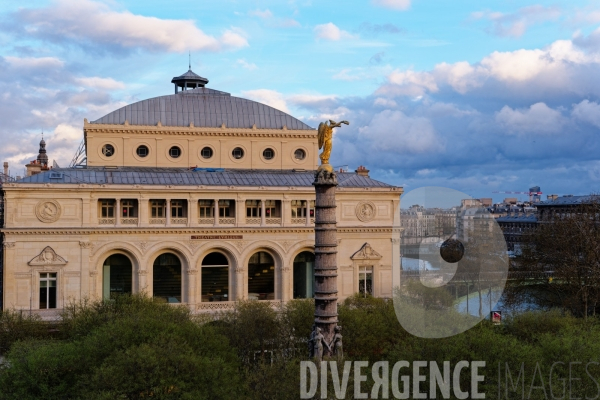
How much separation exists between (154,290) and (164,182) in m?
10.2

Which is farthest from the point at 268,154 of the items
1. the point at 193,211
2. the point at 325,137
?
the point at 325,137

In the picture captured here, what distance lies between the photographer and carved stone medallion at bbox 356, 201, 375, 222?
71.4 metres

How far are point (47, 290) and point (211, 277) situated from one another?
14.9 meters

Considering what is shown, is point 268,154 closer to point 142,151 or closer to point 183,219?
point 142,151

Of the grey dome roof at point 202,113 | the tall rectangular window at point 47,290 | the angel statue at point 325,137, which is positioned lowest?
the tall rectangular window at point 47,290

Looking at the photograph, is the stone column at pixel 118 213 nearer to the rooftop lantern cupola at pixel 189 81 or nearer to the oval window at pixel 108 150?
the oval window at pixel 108 150

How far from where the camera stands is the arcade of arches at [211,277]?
219 feet

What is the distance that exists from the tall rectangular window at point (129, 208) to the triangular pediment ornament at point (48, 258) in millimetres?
7058

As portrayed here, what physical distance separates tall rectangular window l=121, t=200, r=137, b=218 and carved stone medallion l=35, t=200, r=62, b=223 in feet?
19.2

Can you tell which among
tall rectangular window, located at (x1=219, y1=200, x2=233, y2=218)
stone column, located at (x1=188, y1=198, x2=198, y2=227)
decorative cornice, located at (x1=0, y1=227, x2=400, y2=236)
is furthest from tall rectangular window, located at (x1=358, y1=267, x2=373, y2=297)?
stone column, located at (x1=188, y1=198, x2=198, y2=227)

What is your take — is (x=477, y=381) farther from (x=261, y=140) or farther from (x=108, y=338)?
(x=261, y=140)

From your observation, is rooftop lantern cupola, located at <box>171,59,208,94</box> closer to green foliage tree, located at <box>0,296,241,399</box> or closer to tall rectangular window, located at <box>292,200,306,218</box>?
tall rectangular window, located at <box>292,200,306,218</box>

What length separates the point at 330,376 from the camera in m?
33.5

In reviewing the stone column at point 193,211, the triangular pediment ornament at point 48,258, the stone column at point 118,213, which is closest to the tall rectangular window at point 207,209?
the stone column at point 193,211
